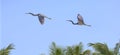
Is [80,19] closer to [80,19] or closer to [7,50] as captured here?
[80,19]

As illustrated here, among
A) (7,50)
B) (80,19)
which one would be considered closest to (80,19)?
(80,19)

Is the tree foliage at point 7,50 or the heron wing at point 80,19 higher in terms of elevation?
the tree foliage at point 7,50

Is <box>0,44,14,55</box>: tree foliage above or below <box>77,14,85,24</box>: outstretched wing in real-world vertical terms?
above

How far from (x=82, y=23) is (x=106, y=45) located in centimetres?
391

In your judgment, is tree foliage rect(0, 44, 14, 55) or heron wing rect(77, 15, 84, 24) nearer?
heron wing rect(77, 15, 84, 24)

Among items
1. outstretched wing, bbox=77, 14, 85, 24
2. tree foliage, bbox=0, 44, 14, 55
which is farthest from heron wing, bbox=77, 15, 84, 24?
tree foliage, bbox=0, 44, 14, 55

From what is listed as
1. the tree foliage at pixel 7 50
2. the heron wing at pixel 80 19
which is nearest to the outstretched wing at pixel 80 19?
the heron wing at pixel 80 19

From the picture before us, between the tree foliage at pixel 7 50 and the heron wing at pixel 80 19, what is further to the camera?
the tree foliage at pixel 7 50

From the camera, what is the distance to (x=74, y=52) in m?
21.5

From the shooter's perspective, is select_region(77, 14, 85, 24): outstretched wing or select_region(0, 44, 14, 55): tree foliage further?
select_region(0, 44, 14, 55): tree foliage

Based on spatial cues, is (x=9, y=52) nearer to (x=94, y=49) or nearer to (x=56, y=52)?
(x=56, y=52)

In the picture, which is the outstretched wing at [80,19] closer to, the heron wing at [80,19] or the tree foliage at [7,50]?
the heron wing at [80,19]

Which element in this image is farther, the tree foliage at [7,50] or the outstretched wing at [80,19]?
the tree foliage at [7,50]

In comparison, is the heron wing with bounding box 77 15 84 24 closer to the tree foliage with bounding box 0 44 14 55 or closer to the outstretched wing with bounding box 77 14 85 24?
the outstretched wing with bounding box 77 14 85 24
